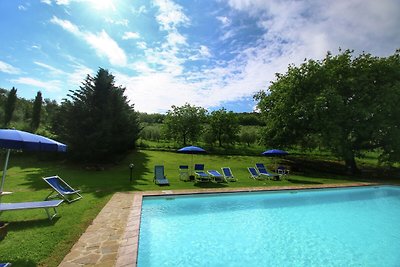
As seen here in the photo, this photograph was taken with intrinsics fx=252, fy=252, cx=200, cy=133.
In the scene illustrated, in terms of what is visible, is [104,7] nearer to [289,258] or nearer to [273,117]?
[289,258]

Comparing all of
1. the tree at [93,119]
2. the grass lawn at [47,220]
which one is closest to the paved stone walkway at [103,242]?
the grass lawn at [47,220]

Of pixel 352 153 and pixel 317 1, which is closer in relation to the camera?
pixel 317 1

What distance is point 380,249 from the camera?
741 cm

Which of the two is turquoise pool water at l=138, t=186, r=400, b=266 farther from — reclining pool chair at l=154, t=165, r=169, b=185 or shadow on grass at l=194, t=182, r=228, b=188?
reclining pool chair at l=154, t=165, r=169, b=185

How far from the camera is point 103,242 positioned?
603 centimetres

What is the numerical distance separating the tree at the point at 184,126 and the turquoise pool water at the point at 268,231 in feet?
85.1

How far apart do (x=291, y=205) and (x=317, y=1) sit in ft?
33.4

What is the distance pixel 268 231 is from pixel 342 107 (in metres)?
17.9

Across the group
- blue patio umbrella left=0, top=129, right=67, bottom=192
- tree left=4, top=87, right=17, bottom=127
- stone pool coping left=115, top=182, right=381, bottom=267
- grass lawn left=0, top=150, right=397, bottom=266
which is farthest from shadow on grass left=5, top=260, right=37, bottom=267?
tree left=4, top=87, right=17, bottom=127

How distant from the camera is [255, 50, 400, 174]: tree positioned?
2181cm

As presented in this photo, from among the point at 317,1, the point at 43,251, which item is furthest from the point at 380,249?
the point at 317,1

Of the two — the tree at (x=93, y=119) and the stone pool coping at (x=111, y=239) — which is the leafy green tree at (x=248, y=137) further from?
the stone pool coping at (x=111, y=239)

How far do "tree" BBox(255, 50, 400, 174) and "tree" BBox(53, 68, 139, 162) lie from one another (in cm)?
1563

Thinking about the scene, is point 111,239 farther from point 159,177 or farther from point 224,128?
point 224,128
